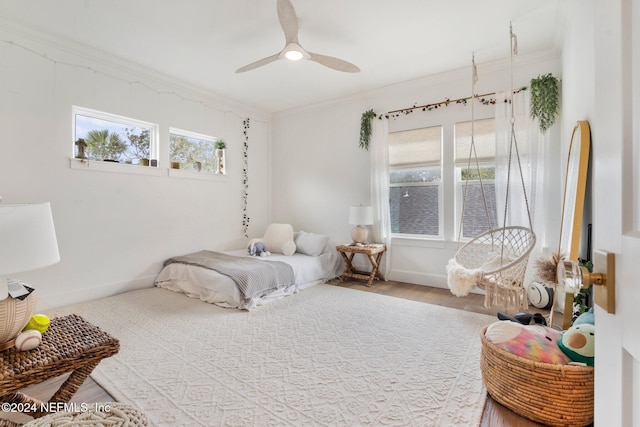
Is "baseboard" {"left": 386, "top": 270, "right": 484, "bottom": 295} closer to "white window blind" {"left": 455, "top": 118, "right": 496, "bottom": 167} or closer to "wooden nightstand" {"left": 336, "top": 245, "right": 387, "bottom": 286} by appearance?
"wooden nightstand" {"left": 336, "top": 245, "right": 387, "bottom": 286}

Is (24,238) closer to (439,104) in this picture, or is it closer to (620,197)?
(620,197)


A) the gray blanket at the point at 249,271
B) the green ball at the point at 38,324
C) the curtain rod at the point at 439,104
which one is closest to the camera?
the green ball at the point at 38,324

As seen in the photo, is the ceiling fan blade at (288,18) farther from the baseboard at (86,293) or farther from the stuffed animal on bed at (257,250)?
the baseboard at (86,293)

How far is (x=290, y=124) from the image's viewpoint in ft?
18.2

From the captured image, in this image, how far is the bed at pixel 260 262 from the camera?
3.35 m

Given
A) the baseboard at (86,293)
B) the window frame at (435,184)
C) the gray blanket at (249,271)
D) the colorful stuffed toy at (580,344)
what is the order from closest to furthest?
the colorful stuffed toy at (580,344)
the baseboard at (86,293)
the gray blanket at (249,271)
the window frame at (435,184)

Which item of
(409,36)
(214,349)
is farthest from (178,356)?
(409,36)

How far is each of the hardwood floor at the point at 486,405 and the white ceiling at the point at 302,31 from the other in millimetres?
2841

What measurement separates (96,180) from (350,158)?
11.1 ft

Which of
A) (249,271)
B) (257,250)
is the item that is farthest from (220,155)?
(249,271)

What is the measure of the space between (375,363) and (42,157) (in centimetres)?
376

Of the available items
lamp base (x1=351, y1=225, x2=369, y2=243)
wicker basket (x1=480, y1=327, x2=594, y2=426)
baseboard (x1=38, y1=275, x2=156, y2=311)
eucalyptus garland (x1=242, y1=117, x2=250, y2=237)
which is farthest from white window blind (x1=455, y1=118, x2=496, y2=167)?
baseboard (x1=38, y1=275, x2=156, y2=311)

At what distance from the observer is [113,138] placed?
3.79 m

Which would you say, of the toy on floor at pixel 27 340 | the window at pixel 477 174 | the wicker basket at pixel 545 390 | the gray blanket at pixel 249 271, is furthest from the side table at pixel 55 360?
the window at pixel 477 174
